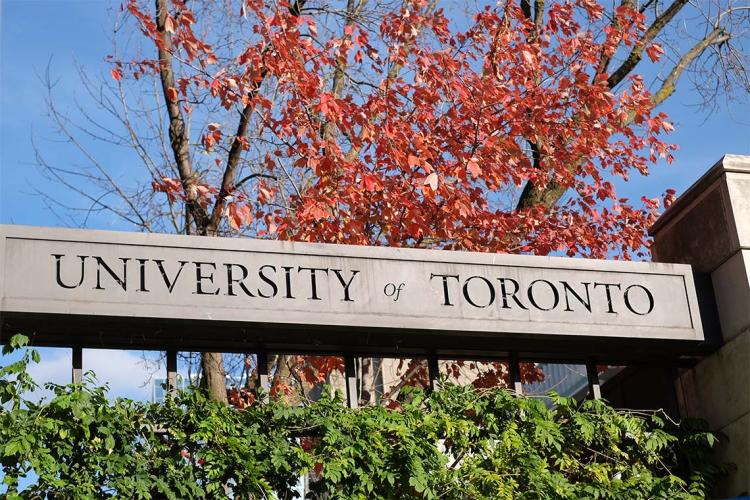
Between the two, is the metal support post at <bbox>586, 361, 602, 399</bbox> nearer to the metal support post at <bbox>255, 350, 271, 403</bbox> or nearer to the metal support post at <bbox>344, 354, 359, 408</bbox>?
the metal support post at <bbox>344, 354, 359, 408</bbox>

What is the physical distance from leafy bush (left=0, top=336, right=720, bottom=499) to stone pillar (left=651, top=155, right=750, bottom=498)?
0.21 meters

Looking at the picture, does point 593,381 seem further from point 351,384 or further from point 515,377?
point 351,384

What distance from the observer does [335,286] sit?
6.81 metres

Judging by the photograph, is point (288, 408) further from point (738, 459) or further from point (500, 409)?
point (738, 459)

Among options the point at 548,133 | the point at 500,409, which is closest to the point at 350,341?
the point at 500,409

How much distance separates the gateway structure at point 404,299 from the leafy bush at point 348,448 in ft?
0.95

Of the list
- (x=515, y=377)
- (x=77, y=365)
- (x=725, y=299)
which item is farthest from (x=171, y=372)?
(x=725, y=299)

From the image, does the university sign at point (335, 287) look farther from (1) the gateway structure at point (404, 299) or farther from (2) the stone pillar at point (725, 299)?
(2) the stone pillar at point (725, 299)

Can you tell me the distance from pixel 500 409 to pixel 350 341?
1.01 meters

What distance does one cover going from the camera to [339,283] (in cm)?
682

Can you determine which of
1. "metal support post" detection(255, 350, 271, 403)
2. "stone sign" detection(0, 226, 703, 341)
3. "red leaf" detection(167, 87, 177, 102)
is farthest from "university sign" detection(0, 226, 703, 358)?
"red leaf" detection(167, 87, 177, 102)

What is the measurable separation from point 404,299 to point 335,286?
43cm

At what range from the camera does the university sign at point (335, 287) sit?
636 cm

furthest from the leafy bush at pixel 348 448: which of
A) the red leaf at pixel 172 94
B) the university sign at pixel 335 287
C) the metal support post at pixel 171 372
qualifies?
the red leaf at pixel 172 94
